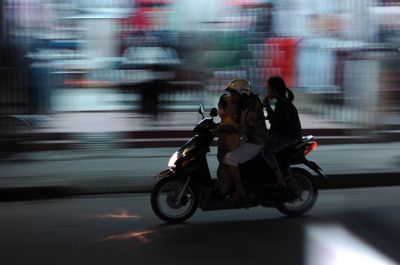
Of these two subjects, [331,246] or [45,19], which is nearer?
[331,246]

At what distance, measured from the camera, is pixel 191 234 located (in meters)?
6.08

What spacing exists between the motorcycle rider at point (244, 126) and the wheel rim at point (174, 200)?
44cm

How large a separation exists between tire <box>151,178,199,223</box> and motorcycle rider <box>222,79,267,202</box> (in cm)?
42

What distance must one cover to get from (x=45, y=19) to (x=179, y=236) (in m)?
5.69

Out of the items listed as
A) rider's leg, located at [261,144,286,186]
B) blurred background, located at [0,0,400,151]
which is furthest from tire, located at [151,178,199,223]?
blurred background, located at [0,0,400,151]

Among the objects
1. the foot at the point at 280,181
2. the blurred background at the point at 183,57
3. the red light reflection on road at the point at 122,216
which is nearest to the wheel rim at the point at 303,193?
the foot at the point at 280,181

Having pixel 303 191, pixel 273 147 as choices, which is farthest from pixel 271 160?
pixel 303 191

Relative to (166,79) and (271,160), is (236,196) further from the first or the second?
(166,79)

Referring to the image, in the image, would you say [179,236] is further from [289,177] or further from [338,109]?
[338,109]

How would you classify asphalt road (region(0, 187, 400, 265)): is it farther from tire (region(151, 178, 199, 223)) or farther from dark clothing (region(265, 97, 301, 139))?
dark clothing (region(265, 97, 301, 139))

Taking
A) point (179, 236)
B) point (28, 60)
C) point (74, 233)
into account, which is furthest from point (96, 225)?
point (28, 60)

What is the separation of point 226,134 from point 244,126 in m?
0.19

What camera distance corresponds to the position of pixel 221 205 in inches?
253

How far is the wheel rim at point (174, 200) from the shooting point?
6.43m
